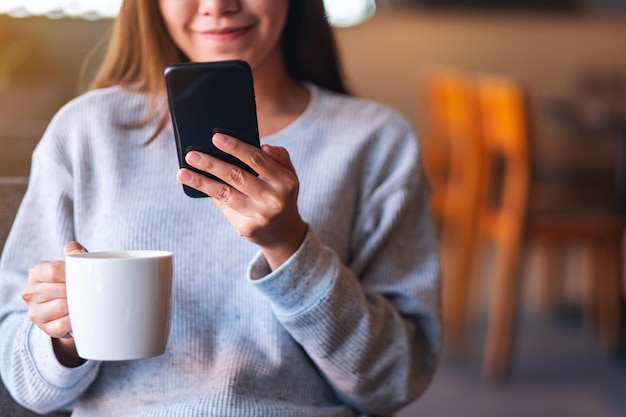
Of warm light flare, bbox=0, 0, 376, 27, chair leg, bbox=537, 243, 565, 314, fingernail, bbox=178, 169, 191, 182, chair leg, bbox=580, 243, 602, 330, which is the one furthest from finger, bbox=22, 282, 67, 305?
warm light flare, bbox=0, 0, 376, 27

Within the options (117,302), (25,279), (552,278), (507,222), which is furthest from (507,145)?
(117,302)

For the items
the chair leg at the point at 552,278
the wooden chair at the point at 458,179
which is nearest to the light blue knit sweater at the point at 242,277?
the wooden chair at the point at 458,179

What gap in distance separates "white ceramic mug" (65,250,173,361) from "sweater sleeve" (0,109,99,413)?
0.12 meters

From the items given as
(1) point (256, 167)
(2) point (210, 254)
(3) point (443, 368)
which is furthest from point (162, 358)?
(3) point (443, 368)

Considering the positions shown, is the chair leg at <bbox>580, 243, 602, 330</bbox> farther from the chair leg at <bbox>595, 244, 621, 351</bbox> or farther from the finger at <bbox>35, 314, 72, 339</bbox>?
the finger at <bbox>35, 314, 72, 339</bbox>

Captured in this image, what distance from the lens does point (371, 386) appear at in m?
0.85

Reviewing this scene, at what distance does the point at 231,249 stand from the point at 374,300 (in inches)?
5.5

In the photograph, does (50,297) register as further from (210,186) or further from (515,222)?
(515,222)

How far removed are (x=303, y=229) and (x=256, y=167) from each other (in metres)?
0.09

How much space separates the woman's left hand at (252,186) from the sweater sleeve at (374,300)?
53mm

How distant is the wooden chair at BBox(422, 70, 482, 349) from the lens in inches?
108

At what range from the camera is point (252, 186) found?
0.68m

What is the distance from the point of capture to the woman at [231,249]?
30.3 inches

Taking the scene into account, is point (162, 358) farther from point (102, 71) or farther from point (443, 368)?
point (443, 368)
